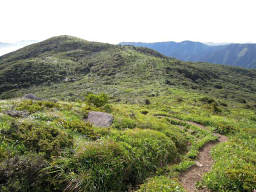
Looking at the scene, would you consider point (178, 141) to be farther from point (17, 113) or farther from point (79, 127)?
point (17, 113)

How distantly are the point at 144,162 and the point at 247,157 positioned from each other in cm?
667

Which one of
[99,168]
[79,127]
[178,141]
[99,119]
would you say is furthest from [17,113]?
[178,141]

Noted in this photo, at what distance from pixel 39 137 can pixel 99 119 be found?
5.62m

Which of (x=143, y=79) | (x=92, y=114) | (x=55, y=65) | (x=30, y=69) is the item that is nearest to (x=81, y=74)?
(x=55, y=65)

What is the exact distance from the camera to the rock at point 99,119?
40.3ft

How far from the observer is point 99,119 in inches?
512

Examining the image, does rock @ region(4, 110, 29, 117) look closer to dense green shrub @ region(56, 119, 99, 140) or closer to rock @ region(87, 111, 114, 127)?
dense green shrub @ region(56, 119, 99, 140)

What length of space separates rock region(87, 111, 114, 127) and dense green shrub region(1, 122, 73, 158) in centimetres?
385

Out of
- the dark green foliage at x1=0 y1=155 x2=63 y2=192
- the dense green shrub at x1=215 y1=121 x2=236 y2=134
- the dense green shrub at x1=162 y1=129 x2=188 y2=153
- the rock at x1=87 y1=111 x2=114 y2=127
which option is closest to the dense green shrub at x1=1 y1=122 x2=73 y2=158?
the dark green foliage at x1=0 y1=155 x2=63 y2=192

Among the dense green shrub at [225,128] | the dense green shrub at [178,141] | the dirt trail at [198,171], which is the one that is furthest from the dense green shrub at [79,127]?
the dense green shrub at [225,128]

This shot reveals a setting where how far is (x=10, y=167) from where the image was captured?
562cm

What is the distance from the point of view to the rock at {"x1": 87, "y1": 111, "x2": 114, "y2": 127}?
12288 mm

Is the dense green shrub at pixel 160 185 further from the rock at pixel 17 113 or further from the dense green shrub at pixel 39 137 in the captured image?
the rock at pixel 17 113

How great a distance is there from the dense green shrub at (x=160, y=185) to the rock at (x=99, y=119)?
555 centimetres
